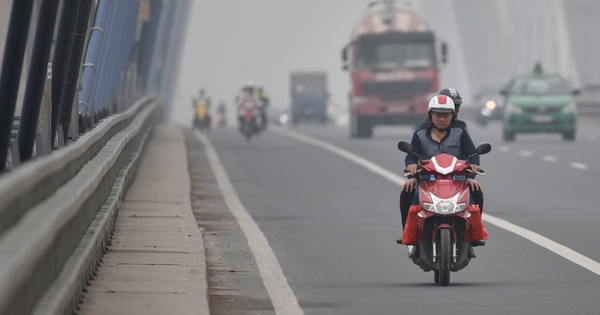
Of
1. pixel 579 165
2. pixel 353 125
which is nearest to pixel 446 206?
pixel 579 165

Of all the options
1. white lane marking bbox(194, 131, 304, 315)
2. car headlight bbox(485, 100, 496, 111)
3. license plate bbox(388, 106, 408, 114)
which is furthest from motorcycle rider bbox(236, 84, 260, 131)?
white lane marking bbox(194, 131, 304, 315)

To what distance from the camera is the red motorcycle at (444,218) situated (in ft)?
34.6

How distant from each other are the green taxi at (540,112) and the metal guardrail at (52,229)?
2651 cm

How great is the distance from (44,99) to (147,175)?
8.11 metres

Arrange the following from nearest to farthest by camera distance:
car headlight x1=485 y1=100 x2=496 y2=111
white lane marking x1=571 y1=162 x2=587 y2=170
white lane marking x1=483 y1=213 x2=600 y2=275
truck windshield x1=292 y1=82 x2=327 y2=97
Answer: white lane marking x1=483 y1=213 x2=600 y2=275 < white lane marking x1=571 y1=162 x2=587 y2=170 < car headlight x1=485 y1=100 x2=496 y2=111 < truck windshield x1=292 y1=82 x2=327 y2=97

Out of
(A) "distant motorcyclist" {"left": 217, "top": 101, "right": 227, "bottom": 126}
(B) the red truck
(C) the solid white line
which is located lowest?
(C) the solid white line

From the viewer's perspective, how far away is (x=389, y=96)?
42688mm

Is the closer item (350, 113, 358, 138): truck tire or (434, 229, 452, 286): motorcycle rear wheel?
(434, 229, 452, 286): motorcycle rear wheel

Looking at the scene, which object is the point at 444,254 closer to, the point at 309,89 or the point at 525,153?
the point at 525,153

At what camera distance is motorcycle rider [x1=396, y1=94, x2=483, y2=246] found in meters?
10.8

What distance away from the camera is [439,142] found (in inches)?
431

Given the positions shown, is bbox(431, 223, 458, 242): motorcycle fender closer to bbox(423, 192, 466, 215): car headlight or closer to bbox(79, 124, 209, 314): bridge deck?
bbox(423, 192, 466, 215): car headlight

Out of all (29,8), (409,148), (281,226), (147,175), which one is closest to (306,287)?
(409,148)

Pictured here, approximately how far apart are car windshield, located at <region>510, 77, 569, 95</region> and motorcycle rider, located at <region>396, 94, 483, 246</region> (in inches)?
1117
